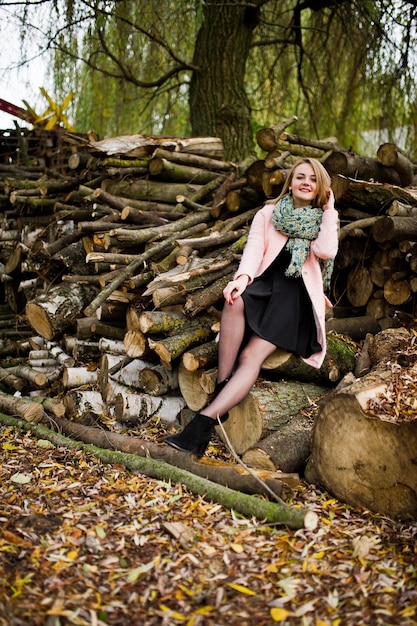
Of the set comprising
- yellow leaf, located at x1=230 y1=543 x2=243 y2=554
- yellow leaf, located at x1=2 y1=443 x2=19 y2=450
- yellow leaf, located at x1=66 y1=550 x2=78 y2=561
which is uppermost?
yellow leaf, located at x1=2 y1=443 x2=19 y2=450

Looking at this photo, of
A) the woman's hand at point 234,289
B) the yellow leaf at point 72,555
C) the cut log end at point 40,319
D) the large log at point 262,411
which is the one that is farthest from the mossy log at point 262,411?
the cut log end at point 40,319

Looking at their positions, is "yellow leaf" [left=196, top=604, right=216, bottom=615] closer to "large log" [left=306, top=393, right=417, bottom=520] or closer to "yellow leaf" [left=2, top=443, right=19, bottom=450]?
"large log" [left=306, top=393, right=417, bottom=520]

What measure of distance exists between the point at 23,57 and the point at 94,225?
2519mm

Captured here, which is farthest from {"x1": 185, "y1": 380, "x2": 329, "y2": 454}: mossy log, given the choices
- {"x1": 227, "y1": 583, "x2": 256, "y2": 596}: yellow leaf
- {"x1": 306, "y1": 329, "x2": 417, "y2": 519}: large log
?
{"x1": 227, "y1": 583, "x2": 256, "y2": 596}: yellow leaf

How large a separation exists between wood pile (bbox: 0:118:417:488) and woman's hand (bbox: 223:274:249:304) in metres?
0.47

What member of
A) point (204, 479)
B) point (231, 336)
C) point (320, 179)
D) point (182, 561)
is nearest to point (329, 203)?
point (320, 179)

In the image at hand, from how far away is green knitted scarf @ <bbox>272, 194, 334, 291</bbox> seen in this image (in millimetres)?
3814

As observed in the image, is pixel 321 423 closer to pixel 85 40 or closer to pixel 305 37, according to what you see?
pixel 85 40

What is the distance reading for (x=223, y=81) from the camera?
754cm

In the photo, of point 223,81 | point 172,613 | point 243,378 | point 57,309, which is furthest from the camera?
point 223,81

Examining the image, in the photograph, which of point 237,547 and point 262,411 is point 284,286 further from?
point 237,547

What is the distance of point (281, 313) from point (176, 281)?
792 mm

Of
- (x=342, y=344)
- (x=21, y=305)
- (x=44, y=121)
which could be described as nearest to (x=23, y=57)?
(x=44, y=121)

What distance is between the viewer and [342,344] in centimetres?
429
